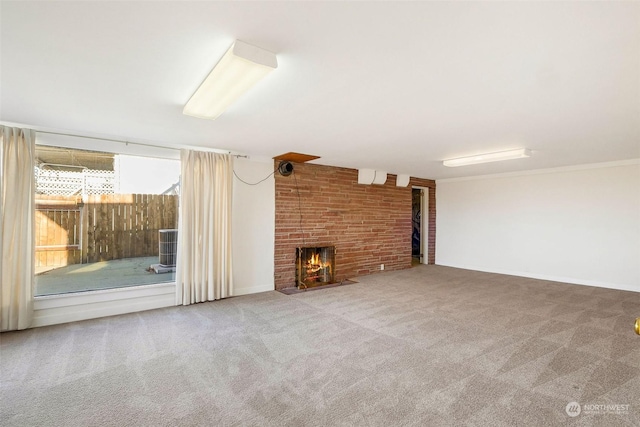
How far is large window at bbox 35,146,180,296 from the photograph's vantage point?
351cm

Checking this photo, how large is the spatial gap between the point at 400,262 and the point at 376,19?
623 cm

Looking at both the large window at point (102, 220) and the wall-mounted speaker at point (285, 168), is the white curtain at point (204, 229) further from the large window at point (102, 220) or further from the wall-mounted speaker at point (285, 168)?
the wall-mounted speaker at point (285, 168)

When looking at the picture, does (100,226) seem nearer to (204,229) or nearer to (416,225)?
(204,229)

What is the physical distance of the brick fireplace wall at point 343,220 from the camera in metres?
5.18

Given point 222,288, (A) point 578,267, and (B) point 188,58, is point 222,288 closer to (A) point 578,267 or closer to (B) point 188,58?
(B) point 188,58

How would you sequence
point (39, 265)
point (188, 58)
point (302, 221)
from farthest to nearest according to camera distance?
point (302, 221) → point (39, 265) → point (188, 58)

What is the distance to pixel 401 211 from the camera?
7.13m

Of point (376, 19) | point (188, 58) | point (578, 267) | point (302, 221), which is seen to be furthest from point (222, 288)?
point (578, 267)

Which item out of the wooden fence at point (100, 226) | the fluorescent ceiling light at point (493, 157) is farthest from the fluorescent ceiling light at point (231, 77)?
the fluorescent ceiling light at point (493, 157)

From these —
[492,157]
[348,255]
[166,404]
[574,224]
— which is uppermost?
[492,157]

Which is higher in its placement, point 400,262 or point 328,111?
point 328,111

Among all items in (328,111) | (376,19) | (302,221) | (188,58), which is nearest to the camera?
(376,19)

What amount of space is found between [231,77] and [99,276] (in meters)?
3.46

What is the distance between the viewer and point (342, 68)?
6.40 feet
